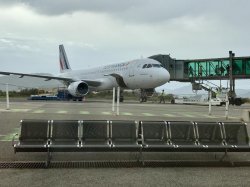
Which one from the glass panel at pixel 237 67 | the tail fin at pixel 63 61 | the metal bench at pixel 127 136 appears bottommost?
the metal bench at pixel 127 136

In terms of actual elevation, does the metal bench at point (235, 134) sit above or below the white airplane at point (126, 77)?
below

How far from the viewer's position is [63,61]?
65.9 m

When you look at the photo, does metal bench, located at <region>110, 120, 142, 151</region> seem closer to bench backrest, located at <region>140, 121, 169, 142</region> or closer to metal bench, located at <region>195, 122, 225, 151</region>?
bench backrest, located at <region>140, 121, 169, 142</region>

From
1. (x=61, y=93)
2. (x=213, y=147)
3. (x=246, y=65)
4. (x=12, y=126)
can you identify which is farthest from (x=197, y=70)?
(x=213, y=147)

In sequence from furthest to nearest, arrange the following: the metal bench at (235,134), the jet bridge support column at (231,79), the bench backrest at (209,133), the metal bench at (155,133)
Answer: the jet bridge support column at (231,79), the metal bench at (235,134), the bench backrest at (209,133), the metal bench at (155,133)

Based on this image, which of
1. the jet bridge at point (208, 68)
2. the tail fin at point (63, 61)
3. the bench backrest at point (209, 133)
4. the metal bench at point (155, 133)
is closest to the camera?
the metal bench at point (155, 133)

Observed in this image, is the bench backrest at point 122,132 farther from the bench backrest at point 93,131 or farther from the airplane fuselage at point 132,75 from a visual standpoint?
the airplane fuselage at point 132,75

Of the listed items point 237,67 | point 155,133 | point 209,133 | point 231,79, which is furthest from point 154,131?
point 237,67

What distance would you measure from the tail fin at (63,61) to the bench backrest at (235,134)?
57.0m

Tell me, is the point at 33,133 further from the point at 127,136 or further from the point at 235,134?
the point at 235,134

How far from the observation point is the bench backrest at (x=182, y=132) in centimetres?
849

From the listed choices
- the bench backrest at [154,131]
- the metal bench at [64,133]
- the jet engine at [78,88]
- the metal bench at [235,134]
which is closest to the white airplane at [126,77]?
the jet engine at [78,88]

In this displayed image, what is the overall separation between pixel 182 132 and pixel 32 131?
2.98 m

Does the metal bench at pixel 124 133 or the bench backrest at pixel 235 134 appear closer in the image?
the metal bench at pixel 124 133
